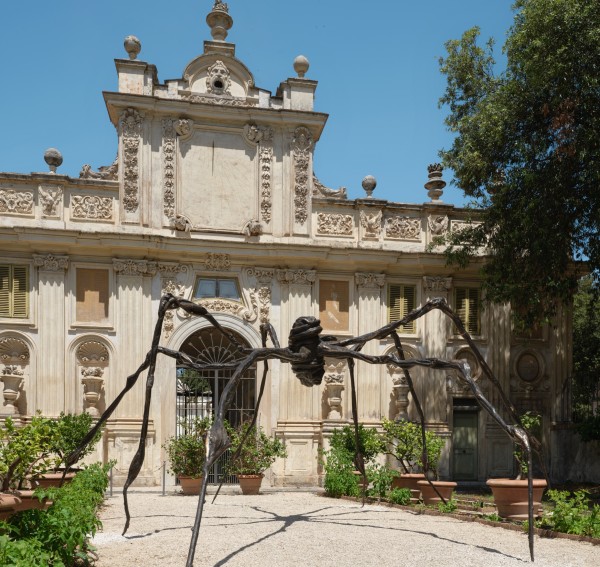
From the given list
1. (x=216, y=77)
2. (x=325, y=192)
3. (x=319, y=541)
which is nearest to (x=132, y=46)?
(x=216, y=77)

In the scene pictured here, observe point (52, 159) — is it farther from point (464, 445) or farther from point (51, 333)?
point (464, 445)

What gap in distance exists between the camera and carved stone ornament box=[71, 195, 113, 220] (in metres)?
18.5

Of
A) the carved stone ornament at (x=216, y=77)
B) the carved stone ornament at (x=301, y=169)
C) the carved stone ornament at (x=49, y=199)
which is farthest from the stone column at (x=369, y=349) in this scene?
the carved stone ornament at (x=49, y=199)

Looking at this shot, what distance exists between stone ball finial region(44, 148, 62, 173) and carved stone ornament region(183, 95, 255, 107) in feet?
11.9

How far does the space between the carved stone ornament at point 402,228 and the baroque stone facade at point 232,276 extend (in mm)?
39

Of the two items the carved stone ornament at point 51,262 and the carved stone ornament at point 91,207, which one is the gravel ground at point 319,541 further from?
the carved stone ornament at point 91,207

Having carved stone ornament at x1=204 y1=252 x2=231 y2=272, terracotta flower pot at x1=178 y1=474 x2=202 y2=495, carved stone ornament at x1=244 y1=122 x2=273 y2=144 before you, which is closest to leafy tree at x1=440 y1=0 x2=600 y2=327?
carved stone ornament at x1=244 y1=122 x2=273 y2=144

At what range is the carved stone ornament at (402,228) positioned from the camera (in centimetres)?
2028

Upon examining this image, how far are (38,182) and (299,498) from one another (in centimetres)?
996

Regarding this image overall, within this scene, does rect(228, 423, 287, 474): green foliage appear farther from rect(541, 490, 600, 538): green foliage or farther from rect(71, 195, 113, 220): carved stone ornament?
rect(541, 490, 600, 538): green foliage

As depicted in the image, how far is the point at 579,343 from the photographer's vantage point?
87.7 ft

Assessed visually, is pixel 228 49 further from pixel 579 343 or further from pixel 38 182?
pixel 579 343

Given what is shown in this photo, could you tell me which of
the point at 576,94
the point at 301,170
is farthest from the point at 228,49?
the point at 576,94

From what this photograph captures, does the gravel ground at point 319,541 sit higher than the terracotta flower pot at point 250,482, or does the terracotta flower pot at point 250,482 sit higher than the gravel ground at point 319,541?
the gravel ground at point 319,541
